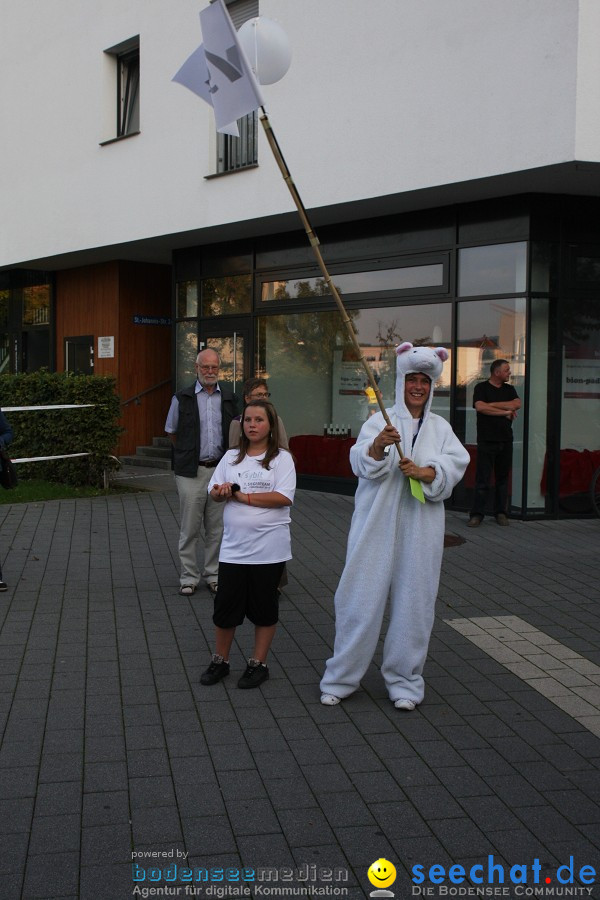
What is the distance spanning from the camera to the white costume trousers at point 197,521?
7340 millimetres

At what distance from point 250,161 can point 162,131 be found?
76.8 inches

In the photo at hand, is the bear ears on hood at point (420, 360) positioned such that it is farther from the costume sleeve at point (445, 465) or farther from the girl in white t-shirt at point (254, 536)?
the girl in white t-shirt at point (254, 536)

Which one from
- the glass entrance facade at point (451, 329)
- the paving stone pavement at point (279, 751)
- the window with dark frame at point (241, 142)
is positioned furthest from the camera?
the window with dark frame at point (241, 142)

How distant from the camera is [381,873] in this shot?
3.32m

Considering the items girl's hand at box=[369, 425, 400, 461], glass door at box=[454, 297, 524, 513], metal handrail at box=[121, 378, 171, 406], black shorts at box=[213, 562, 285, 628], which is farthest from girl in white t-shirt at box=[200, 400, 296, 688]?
metal handrail at box=[121, 378, 171, 406]

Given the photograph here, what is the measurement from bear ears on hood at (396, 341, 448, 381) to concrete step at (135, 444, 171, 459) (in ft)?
41.4

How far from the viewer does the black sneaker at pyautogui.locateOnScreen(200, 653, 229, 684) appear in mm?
5316

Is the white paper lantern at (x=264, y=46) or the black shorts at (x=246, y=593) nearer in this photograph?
the white paper lantern at (x=264, y=46)

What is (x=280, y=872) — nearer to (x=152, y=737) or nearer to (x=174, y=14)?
(x=152, y=737)

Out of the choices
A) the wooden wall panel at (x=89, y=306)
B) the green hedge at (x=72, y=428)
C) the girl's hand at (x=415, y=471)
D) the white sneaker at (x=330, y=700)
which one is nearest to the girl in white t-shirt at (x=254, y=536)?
the white sneaker at (x=330, y=700)

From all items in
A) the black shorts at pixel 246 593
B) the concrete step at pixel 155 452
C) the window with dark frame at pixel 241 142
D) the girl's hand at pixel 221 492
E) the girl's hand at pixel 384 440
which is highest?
the window with dark frame at pixel 241 142

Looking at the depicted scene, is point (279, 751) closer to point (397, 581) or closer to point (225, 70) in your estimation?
point (397, 581)

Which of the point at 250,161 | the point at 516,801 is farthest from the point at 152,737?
the point at 250,161

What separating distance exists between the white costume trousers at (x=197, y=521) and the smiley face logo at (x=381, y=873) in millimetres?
4154
